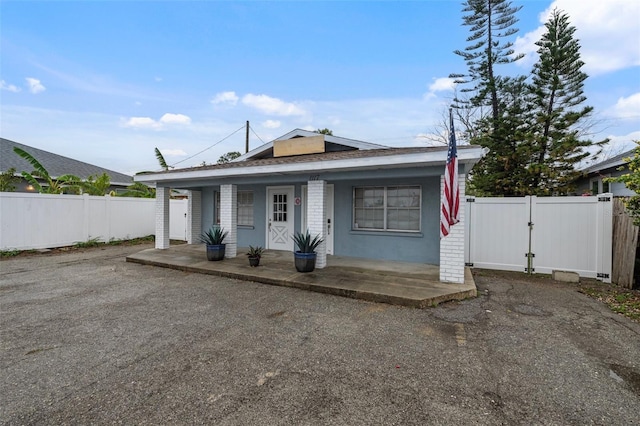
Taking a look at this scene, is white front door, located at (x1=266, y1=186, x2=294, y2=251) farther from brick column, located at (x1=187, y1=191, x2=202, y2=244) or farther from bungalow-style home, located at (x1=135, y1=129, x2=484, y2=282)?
brick column, located at (x1=187, y1=191, x2=202, y2=244)

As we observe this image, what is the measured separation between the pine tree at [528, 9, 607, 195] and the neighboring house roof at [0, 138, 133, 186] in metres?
22.9

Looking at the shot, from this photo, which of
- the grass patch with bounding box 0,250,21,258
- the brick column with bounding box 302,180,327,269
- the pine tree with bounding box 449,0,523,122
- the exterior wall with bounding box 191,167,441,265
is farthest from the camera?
the pine tree with bounding box 449,0,523,122

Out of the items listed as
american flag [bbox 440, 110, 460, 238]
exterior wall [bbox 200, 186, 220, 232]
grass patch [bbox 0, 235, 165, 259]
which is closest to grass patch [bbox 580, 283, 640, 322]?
american flag [bbox 440, 110, 460, 238]

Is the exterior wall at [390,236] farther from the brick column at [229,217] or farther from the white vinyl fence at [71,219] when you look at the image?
the white vinyl fence at [71,219]

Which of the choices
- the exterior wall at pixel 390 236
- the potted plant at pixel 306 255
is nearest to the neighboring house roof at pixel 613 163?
the exterior wall at pixel 390 236

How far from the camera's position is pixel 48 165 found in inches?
682

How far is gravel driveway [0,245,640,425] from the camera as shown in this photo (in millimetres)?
2252

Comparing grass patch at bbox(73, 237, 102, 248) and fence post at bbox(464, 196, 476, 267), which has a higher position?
fence post at bbox(464, 196, 476, 267)

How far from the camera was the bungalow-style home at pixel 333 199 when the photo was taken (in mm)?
5922

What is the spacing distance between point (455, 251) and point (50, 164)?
22903 mm

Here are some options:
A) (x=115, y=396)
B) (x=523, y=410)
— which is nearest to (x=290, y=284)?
(x=115, y=396)

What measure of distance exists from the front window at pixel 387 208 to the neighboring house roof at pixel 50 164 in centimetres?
1743

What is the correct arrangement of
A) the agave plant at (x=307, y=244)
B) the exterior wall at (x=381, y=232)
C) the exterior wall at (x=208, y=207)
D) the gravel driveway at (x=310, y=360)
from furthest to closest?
1. the exterior wall at (x=208, y=207)
2. the exterior wall at (x=381, y=232)
3. the agave plant at (x=307, y=244)
4. the gravel driveway at (x=310, y=360)

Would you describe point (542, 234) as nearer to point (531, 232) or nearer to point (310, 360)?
point (531, 232)
